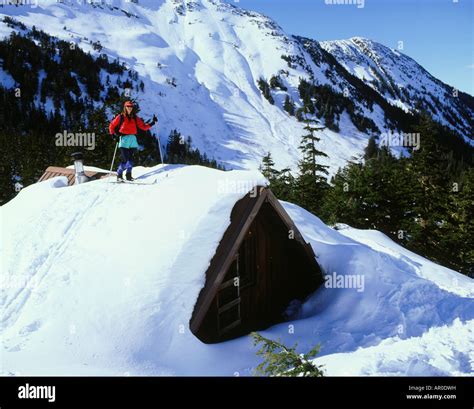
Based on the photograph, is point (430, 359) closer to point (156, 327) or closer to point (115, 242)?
point (156, 327)

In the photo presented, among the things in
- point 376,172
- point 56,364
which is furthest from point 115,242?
point 376,172

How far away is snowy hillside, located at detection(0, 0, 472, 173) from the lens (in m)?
124

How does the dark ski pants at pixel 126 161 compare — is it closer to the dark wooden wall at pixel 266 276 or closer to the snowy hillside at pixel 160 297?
the snowy hillside at pixel 160 297

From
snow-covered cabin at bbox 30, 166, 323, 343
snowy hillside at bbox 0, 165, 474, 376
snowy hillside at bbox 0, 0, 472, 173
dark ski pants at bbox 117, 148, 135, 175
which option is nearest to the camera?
snowy hillside at bbox 0, 165, 474, 376

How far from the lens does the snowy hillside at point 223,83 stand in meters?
124

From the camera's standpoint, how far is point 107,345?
6.91 m

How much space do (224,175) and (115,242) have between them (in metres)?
3.12

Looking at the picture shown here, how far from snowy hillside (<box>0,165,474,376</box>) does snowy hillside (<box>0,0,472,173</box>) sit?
97.2 m

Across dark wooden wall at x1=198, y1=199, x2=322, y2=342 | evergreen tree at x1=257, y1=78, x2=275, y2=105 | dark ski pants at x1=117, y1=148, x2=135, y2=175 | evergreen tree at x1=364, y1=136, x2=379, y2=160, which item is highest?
evergreen tree at x1=257, y1=78, x2=275, y2=105
